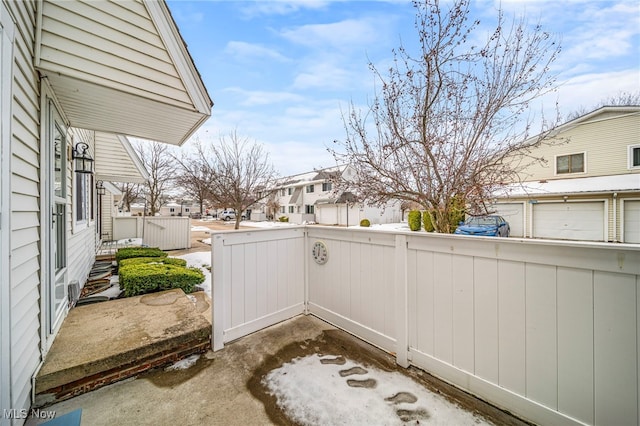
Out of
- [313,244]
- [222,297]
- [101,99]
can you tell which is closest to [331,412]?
[222,297]

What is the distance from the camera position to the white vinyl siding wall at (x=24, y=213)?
5.58 feet

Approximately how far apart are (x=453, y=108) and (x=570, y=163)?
1263cm

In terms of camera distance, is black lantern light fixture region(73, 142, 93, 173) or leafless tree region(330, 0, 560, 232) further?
black lantern light fixture region(73, 142, 93, 173)

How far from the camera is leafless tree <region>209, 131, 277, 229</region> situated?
959 centimetres

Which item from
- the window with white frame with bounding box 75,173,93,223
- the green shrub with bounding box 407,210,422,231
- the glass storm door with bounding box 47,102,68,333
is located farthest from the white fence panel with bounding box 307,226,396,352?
the green shrub with bounding box 407,210,422,231

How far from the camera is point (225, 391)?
2.21 meters

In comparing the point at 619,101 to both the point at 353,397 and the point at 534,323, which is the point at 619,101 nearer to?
the point at 534,323

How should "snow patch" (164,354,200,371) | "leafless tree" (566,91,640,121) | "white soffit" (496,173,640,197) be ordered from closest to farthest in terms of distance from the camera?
"snow patch" (164,354,200,371)
"white soffit" (496,173,640,197)
"leafless tree" (566,91,640,121)

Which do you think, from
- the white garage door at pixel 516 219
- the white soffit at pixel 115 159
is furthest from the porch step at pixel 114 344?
the white garage door at pixel 516 219

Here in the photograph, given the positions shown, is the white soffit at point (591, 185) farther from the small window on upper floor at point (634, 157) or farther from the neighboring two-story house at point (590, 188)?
the small window on upper floor at point (634, 157)

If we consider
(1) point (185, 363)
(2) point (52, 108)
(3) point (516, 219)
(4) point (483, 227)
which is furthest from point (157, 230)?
(3) point (516, 219)

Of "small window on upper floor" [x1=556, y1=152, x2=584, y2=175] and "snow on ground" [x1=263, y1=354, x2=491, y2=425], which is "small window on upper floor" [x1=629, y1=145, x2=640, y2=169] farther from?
"snow on ground" [x1=263, y1=354, x2=491, y2=425]

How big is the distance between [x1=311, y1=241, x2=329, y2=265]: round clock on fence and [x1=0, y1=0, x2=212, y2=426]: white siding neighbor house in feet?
7.72

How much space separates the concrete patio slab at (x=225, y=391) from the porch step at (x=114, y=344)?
0.10 metres
